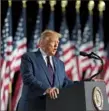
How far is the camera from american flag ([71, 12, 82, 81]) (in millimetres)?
7567

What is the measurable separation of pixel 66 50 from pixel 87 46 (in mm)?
424

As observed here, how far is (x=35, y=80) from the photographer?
2666 mm

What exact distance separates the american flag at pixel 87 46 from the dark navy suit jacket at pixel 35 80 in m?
4.68

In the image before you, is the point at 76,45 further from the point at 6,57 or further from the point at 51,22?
the point at 6,57

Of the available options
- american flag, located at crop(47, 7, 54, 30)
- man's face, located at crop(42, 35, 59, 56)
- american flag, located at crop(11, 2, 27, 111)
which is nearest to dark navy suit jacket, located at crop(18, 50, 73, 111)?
man's face, located at crop(42, 35, 59, 56)

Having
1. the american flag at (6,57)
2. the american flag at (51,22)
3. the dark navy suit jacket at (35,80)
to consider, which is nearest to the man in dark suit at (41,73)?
the dark navy suit jacket at (35,80)

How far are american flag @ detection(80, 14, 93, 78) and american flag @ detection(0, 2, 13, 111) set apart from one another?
55.3 inches

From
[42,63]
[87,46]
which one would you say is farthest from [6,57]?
[42,63]

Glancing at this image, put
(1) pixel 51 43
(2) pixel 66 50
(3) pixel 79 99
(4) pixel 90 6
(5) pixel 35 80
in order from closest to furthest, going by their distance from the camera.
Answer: (3) pixel 79 99 < (5) pixel 35 80 < (1) pixel 51 43 < (2) pixel 66 50 < (4) pixel 90 6

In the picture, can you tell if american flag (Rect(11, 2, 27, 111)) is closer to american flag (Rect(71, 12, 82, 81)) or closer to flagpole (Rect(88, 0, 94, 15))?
american flag (Rect(71, 12, 82, 81))

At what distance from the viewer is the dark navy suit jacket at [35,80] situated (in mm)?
2686

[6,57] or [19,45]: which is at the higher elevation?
[19,45]

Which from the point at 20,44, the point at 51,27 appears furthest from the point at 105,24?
the point at 20,44

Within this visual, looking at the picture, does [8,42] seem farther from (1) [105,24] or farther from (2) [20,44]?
(1) [105,24]
